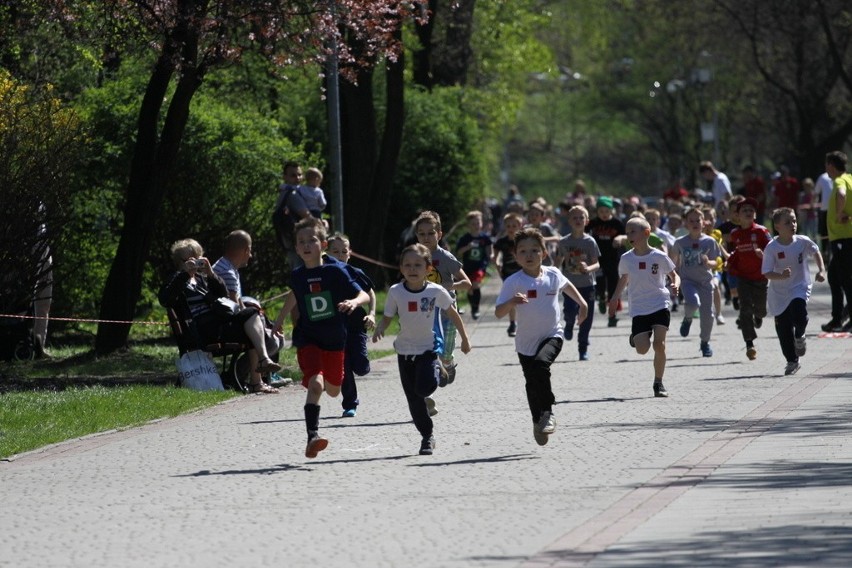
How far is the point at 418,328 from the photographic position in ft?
39.7

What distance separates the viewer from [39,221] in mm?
18297

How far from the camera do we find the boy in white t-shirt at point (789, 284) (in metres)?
17.0

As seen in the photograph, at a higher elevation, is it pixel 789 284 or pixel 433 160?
pixel 433 160

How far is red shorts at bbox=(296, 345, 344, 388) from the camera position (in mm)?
12094

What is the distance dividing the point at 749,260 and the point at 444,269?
4.65 meters

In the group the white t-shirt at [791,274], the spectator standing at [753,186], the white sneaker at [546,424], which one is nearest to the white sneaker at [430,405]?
the white sneaker at [546,424]

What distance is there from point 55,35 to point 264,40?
13.7 ft

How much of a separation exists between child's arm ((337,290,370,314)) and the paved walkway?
0.96m

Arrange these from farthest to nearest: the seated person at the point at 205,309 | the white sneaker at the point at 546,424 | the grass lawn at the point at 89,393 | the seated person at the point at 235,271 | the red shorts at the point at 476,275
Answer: the red shorts at the point at 476,275, the seated person at the point at 235,271, the seated person at the point at 205,309, the grass lawn at the point at 89,393, the white sneaker at the point at 546,424

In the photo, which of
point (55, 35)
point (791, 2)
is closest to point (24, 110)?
point (55, 35)

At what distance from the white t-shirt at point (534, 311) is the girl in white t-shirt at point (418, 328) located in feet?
1.27

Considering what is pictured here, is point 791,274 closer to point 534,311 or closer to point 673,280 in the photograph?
point 673,280

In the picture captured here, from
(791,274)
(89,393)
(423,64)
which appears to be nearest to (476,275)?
(791,274)

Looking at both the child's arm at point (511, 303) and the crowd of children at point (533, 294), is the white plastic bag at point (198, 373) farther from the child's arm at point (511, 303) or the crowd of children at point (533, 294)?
the child's arm at point (511, 303)
